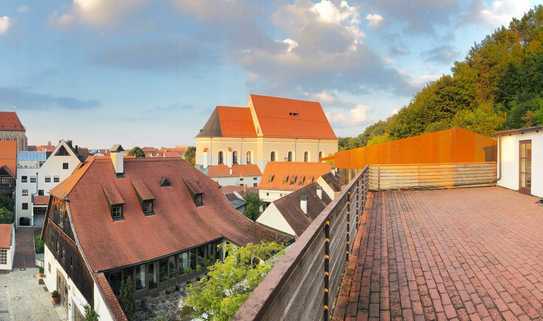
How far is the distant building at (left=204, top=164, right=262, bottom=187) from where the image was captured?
199 feet

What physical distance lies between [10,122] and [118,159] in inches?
2847

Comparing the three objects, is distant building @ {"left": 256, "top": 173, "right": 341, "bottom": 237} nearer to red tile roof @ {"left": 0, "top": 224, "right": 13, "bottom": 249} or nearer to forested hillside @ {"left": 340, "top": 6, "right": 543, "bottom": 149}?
forested hillside @ {"left": 340, "top": 6, "right": 543, "bottom": 149}

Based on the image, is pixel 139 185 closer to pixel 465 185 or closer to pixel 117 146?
pixel 117 146

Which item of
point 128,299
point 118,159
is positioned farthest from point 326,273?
point 118,159

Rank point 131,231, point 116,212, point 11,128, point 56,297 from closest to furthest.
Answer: point 131,231 < point 116,212 < point 56,297 < point 11,128

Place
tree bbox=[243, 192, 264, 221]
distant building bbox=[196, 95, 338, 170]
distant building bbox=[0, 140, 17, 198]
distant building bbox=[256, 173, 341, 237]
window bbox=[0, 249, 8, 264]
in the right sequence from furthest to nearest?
1. distant building bbox=[196, 95, 338, 170]
2. distant building bbox=[0, 140, 17, 198]
3. tree bbox=[243, 192, 264, 221]
4. window bbox=[0, 249, 8, 264]
5. distant building bbox=[256, 173, 341, 237]

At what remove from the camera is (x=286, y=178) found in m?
54.0

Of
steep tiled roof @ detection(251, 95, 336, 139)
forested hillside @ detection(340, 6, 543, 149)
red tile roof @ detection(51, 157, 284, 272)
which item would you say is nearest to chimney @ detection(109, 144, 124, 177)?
red tile roof @ detection(51, 157, 284, 272)

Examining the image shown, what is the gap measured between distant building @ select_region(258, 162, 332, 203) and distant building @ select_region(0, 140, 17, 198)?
105 feet

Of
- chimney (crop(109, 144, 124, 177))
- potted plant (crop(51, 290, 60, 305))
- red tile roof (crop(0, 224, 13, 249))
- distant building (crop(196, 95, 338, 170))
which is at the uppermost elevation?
distant building (crop(196, 95, 338, 170))

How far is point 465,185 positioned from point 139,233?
1434 cm

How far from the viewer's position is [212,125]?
6625 centimetres

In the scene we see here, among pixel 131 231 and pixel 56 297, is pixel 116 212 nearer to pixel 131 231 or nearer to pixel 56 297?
pixel 131 231

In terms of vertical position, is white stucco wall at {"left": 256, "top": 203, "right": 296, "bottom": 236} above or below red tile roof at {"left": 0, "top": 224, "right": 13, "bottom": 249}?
above
